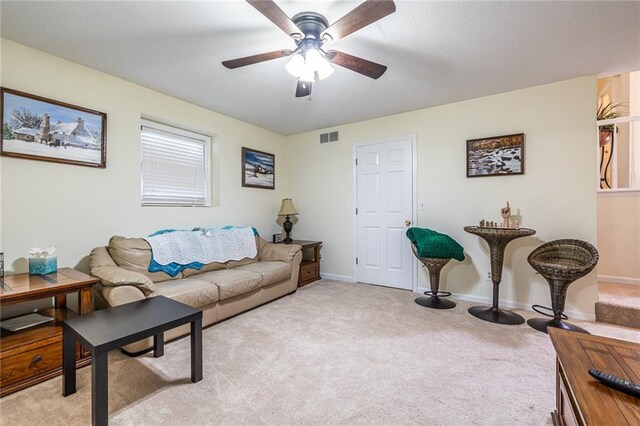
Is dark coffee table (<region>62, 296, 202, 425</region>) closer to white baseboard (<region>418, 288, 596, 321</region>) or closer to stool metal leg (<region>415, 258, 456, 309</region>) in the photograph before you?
stool metal leg (<region>415, 258, 456, 309</region>)

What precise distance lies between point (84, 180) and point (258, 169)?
2265 millimetres

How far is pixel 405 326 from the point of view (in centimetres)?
274

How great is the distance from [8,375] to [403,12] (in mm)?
3431

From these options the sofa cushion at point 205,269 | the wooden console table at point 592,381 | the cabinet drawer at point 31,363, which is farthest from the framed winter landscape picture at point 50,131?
the wooden console table at point 592,381

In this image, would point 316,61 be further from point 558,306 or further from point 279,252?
point 558,306

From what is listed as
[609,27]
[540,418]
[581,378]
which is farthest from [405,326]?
[609,27]

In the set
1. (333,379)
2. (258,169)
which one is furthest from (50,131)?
(333,379)

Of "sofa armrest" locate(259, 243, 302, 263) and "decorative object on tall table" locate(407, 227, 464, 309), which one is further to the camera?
"sofa armrest" locate(259, 243, 302, 263)

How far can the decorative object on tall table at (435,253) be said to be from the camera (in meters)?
3.15

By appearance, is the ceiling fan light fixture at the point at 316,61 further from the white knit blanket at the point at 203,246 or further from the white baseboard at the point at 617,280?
the white baseboard at the point at 617,280

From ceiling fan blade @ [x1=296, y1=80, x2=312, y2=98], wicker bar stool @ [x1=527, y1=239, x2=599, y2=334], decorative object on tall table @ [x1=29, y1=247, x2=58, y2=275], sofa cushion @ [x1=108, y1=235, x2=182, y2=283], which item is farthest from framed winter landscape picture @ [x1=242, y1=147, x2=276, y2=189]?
wicker bar stool @ [x1=527, y1=239, x2=599, y2=334]

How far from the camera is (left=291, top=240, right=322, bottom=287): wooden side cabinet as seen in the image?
4.24m

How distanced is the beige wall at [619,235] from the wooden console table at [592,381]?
3234 mm

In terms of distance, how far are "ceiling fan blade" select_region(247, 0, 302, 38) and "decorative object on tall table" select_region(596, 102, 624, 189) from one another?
425cm
